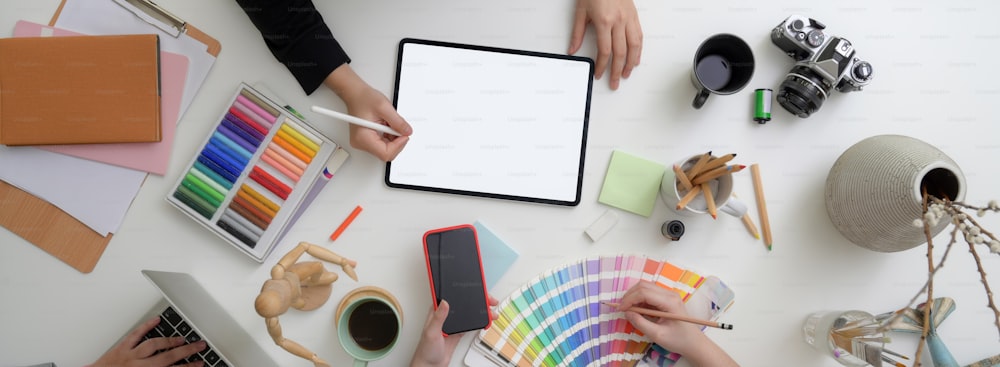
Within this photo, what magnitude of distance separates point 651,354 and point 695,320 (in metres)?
0.12

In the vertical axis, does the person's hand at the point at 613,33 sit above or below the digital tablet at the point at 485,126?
above

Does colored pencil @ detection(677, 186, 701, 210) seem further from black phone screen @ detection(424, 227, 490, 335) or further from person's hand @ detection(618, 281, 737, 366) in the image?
black phone screen @ detection(424, 227, 490, 335)

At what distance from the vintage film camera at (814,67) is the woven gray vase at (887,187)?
11 cm

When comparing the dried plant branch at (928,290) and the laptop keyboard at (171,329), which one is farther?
the laptop keyboard at (171,329)

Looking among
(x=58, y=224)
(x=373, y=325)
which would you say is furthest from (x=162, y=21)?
(x=373, y=325)

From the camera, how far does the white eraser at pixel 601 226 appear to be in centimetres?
99

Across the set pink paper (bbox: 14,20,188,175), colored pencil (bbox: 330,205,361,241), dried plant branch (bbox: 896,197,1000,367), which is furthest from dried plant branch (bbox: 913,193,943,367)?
pink paper (bbox: 14,20,188,175)

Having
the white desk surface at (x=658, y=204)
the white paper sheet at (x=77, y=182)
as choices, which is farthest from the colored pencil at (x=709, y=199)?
the white paper sheet at (x=77, y=182)

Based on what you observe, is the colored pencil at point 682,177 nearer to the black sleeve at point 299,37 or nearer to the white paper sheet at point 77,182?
the black sleeve at point 299,37

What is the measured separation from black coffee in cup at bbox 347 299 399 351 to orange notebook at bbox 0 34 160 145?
0.47 metres

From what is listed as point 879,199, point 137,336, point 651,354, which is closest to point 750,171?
point 879,199

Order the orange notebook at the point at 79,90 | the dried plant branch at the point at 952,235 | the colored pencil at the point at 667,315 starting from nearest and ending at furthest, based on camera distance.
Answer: the dried plant branch at the point at 952,235 → the colored pencil at the point at 667,315 → the orange notebook at the point at 79,90

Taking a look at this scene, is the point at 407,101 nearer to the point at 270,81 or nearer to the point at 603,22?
the point at 270,81

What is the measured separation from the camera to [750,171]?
3.31ft
